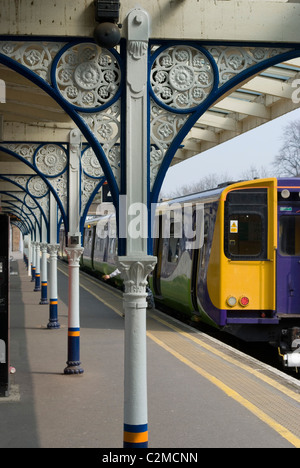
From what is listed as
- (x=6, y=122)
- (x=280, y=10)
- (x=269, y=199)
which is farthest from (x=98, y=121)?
(x=6, y=122)

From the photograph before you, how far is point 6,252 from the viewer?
805 cm

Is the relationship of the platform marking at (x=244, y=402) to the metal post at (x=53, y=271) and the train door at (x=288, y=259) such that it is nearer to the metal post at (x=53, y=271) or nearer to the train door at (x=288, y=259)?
the train door at (x=288, y=259)

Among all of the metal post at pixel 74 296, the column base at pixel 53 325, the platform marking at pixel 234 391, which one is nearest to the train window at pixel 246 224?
the platform marking at pixel 234 391

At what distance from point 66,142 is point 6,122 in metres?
1.42

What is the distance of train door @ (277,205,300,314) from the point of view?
1130 centimetres

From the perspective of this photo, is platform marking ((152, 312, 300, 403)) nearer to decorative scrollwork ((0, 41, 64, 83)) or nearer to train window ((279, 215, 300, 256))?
train window ((279, 215, 300, 256))

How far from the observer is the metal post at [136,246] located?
5.21 m

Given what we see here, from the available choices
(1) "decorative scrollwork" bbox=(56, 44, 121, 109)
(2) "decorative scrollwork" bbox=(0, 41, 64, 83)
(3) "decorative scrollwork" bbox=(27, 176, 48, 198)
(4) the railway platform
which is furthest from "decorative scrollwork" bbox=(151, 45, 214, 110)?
(3) "decorative scrollwork" bbox=(27, 176, 48, 198)

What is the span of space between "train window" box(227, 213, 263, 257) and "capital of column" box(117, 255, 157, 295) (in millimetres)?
6397

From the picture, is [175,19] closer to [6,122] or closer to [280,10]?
[280,10]

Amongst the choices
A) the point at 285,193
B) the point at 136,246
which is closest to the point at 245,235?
the point at 285,193

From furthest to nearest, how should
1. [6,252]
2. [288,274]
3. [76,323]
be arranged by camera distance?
[288,274], [76,323], [6,252]

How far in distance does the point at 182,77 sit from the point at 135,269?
1.52 m

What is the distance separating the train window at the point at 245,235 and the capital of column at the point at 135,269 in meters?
6.40
